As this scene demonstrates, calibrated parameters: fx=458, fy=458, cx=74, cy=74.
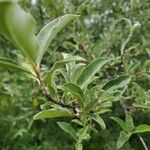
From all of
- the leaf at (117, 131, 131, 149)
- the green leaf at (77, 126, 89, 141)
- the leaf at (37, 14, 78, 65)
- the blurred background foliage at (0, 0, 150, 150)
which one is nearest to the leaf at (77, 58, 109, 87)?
the leaf at (37, 14, 78, 65)

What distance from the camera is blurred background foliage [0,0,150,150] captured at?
7.01 ft

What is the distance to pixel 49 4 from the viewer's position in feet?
7.15

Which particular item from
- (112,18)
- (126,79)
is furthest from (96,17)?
(126,79)

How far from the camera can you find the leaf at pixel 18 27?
58cm

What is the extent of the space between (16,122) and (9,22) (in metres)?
1.90

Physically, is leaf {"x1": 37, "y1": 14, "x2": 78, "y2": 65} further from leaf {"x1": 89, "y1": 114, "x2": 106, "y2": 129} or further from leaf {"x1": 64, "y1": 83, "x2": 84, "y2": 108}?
leaf {"x1": 89, "y1": 114, "x2": 106, "y2": 129}

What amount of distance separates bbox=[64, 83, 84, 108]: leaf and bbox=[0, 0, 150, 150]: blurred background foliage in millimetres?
1021

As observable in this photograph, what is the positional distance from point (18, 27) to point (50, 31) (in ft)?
0.59

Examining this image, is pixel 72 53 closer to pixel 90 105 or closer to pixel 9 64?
pixel 90 105

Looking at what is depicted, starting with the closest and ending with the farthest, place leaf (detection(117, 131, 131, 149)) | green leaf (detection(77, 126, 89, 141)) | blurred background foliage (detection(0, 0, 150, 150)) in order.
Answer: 1. leaf (detection(117, 131, 131, 149))
2. green leaf (detection(77, 126, 89, 141))
3. blurred background foliage (detection(0, 0, 150, 150))

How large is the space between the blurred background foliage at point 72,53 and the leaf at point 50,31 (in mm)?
1128

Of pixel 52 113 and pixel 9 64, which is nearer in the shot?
pixel 9 64

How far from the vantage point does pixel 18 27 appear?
2.06 feet

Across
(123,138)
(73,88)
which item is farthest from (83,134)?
(73,88)
